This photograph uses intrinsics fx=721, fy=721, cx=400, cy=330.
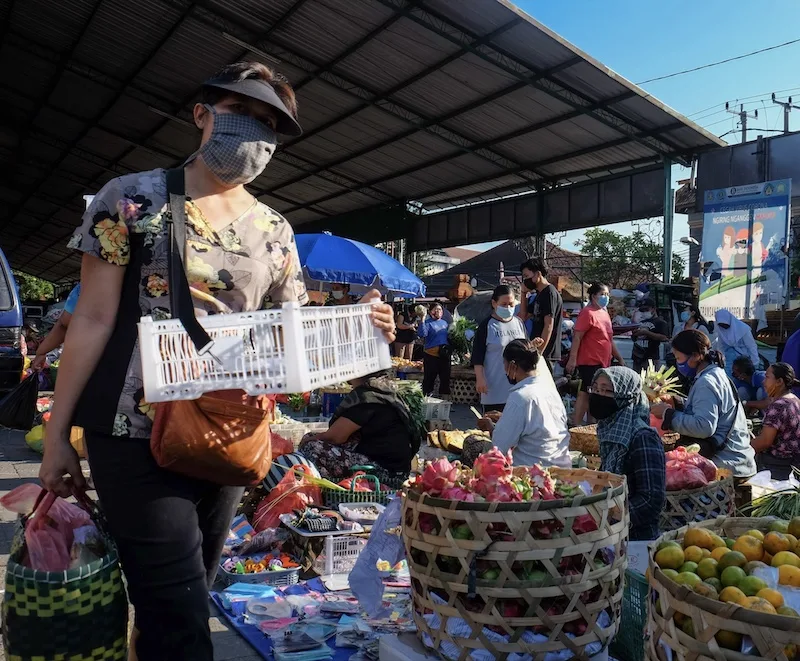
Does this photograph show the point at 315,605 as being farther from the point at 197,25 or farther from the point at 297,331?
the point at 197,25

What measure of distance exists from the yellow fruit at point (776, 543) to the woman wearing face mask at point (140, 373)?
1.53m

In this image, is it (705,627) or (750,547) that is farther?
(750,547)

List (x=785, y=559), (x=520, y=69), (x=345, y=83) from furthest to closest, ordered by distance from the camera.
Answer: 1. (x=345, y=83)
2. (x=520, y=69)
3. (x=785, y=559)

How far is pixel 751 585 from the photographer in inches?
70.0

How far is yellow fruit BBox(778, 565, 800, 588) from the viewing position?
1810 millimetres

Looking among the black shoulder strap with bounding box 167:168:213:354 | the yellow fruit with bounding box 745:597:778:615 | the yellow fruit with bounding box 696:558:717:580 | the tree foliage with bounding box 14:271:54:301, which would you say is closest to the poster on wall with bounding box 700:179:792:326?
the yellow fruit with bounding box 696:558:717:580

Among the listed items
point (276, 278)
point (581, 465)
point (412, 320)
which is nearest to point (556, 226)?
point (412, 320)

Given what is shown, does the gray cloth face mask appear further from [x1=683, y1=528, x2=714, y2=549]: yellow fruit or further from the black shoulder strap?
[x1=683, y1=528, x2=714, y2=549]: yellow fruit

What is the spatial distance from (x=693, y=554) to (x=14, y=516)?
4.28 m

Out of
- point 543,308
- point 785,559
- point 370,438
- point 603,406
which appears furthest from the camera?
point 543,308

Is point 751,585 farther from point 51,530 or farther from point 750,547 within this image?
point 51,530

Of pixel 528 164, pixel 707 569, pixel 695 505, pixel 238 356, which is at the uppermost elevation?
Answer: pixel 528 164

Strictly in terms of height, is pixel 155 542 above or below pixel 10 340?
below

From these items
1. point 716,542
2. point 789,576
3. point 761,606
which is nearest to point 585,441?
point 716,542
